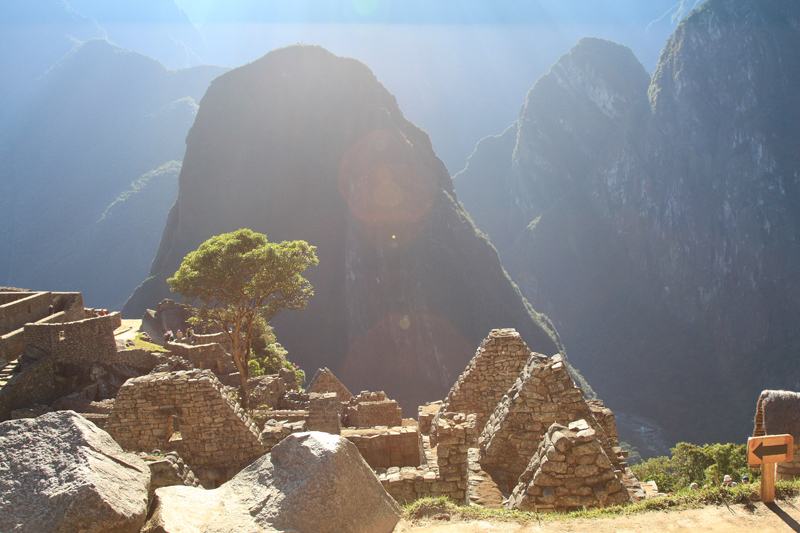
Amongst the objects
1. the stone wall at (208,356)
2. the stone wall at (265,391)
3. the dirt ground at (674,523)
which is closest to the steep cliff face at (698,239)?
the stone wall at (265,391)

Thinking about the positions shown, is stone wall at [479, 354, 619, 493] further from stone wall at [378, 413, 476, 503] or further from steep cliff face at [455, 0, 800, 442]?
steep cliff face at [455, 0, 800, 442]

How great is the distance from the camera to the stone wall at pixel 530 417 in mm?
7203

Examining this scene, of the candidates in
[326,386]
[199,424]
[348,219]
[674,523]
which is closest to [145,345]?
[326,386]

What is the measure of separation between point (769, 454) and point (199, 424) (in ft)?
28.7

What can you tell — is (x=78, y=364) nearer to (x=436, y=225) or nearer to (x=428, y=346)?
(x=428, y=346)

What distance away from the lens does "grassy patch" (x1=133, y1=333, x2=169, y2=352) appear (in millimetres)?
21531

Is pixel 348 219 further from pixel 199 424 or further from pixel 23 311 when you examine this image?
pixel 199 424

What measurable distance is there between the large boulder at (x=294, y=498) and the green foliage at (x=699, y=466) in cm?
1365

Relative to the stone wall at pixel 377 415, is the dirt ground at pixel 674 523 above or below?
above

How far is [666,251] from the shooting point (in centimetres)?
16612

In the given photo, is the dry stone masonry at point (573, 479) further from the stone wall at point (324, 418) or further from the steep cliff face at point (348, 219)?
the steep cliff face at point (348, 219)

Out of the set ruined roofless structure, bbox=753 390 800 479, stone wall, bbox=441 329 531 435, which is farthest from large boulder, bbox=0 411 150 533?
ruined roofless structure, bbox=753 390 800 479

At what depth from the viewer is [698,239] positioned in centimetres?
15712

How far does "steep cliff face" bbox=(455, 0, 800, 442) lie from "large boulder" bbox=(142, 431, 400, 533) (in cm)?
12843
